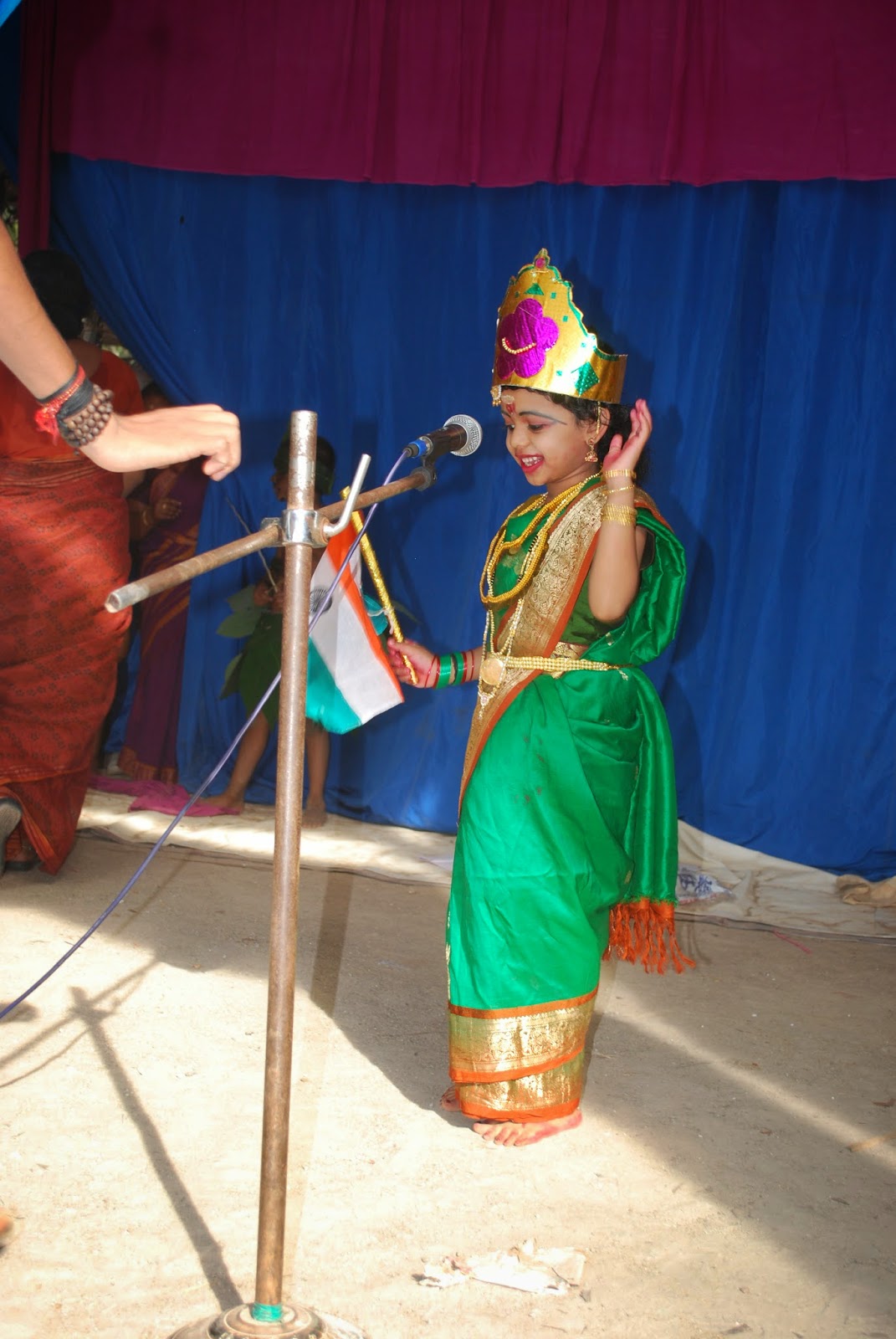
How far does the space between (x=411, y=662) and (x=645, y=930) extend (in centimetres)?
73

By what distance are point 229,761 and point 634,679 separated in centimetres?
302

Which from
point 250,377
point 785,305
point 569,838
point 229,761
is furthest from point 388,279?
point 569,838

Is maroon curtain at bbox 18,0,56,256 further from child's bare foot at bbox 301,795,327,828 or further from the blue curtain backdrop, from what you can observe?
child's bare foot at bbox 301,795,327,828

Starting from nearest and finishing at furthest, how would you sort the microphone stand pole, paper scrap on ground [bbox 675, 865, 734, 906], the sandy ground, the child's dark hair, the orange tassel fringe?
the microphone stand pole, the sandy ground, the orange tassel fringe, the child's dark hair, paper scrap on ground [bbox 675, 865, 734, 906]

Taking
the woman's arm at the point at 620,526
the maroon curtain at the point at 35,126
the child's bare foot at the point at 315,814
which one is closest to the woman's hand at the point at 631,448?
the woman's arm at the point at 620,526

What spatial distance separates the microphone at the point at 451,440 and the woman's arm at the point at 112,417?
1.19ft

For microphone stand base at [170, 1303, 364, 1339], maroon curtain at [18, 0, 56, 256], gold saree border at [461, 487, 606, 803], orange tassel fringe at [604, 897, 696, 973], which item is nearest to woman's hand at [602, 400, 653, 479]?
gold saree border at [461, 487, 606, 803]

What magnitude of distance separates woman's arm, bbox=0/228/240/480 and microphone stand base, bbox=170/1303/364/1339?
107cm

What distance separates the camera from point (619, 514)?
8.15 ft

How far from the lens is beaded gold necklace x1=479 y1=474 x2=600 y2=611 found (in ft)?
8.67

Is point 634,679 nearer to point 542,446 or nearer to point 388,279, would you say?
point 542,446

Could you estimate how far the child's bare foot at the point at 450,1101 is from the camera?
8.70 ft

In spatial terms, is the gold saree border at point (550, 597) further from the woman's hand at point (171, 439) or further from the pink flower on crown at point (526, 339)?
the woman's hand at point (171, 439)

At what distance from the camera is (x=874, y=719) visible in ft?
15.6
